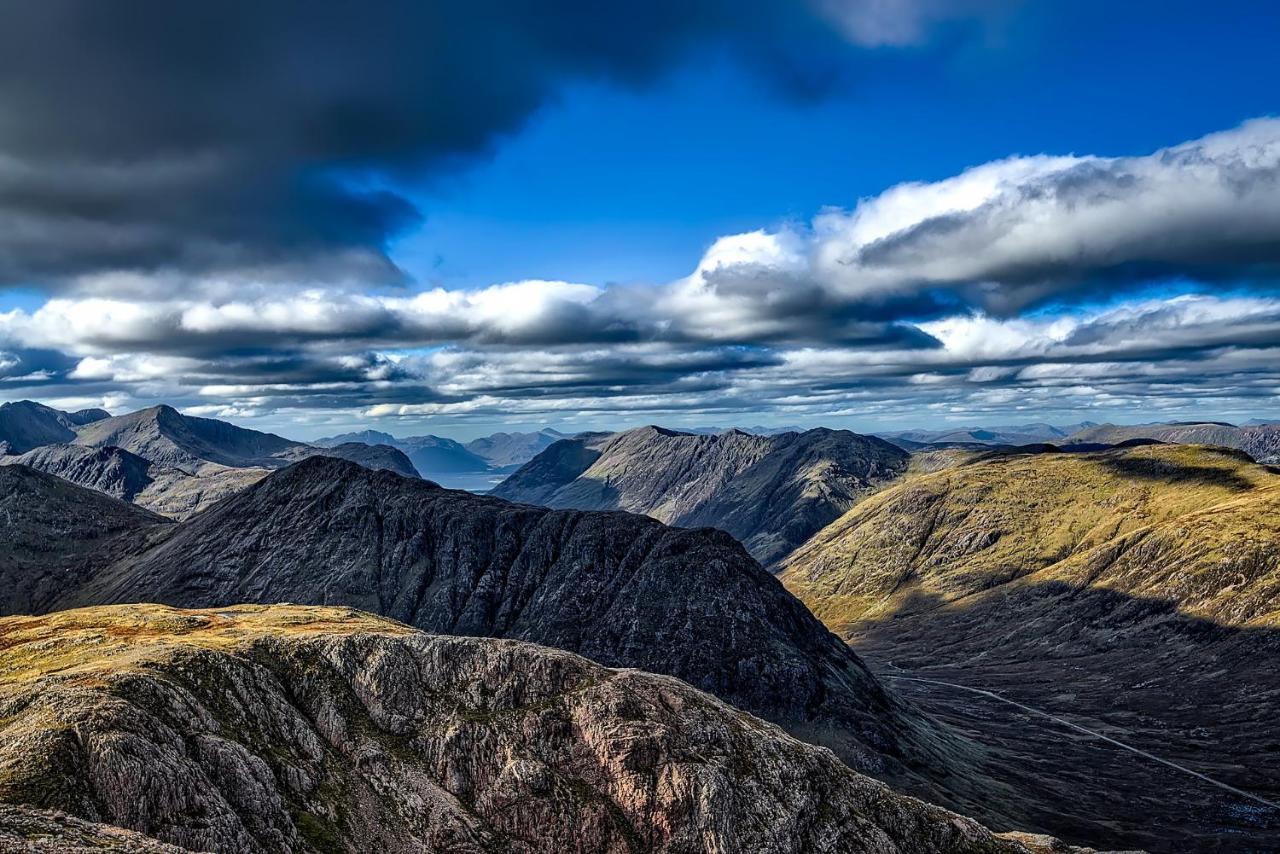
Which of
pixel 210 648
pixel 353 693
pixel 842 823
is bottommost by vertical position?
pixel 842 823

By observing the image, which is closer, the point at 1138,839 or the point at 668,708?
the point at 668,708

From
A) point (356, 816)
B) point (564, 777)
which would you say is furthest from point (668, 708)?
point (356, 816)

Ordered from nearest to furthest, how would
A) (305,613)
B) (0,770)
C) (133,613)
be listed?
(0,770), (133,613), (305,613)

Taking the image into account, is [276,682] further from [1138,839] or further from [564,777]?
[1138,839]

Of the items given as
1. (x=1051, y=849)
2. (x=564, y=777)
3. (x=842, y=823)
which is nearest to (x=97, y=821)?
(x=564, y=777)

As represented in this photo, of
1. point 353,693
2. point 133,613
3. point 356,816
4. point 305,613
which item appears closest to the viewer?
point 356,816

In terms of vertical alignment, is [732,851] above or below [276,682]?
below
